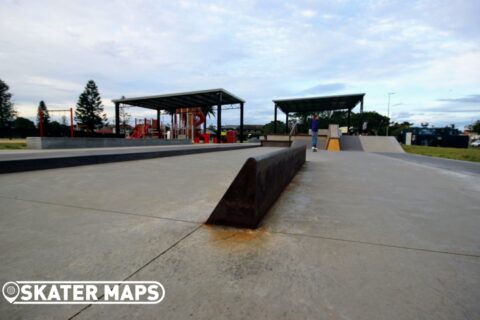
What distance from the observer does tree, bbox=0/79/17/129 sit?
2576 inches

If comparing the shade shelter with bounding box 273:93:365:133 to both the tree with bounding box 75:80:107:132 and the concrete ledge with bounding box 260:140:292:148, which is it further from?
the tree with bounding box 75:80:107:132

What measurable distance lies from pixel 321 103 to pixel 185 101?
1709 cm

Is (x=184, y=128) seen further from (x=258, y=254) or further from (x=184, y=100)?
(x=258, y=254)

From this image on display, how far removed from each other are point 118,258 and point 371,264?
5.98 ft

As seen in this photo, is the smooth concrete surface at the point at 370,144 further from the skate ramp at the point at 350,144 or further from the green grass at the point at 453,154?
the green grass at the point at 453,154

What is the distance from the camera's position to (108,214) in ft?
8.34

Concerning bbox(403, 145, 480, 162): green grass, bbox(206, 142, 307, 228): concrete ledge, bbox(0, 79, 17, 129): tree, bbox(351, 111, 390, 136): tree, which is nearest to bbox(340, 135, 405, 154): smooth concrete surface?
bbox(403, 145, 480, 162): green grass

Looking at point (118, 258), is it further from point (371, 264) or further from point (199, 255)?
point (371, 264)

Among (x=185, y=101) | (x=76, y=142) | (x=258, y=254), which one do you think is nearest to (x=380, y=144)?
(x=258, y=254)

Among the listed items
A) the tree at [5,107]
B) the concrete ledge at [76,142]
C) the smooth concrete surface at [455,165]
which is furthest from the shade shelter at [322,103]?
the tree at [5,107]

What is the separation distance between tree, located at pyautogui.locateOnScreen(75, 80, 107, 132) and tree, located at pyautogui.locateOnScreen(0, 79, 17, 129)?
22.4 metres

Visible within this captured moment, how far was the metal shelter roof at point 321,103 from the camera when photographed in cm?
2540

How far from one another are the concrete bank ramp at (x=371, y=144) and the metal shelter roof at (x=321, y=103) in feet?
21.0

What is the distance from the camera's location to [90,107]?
64.2m
